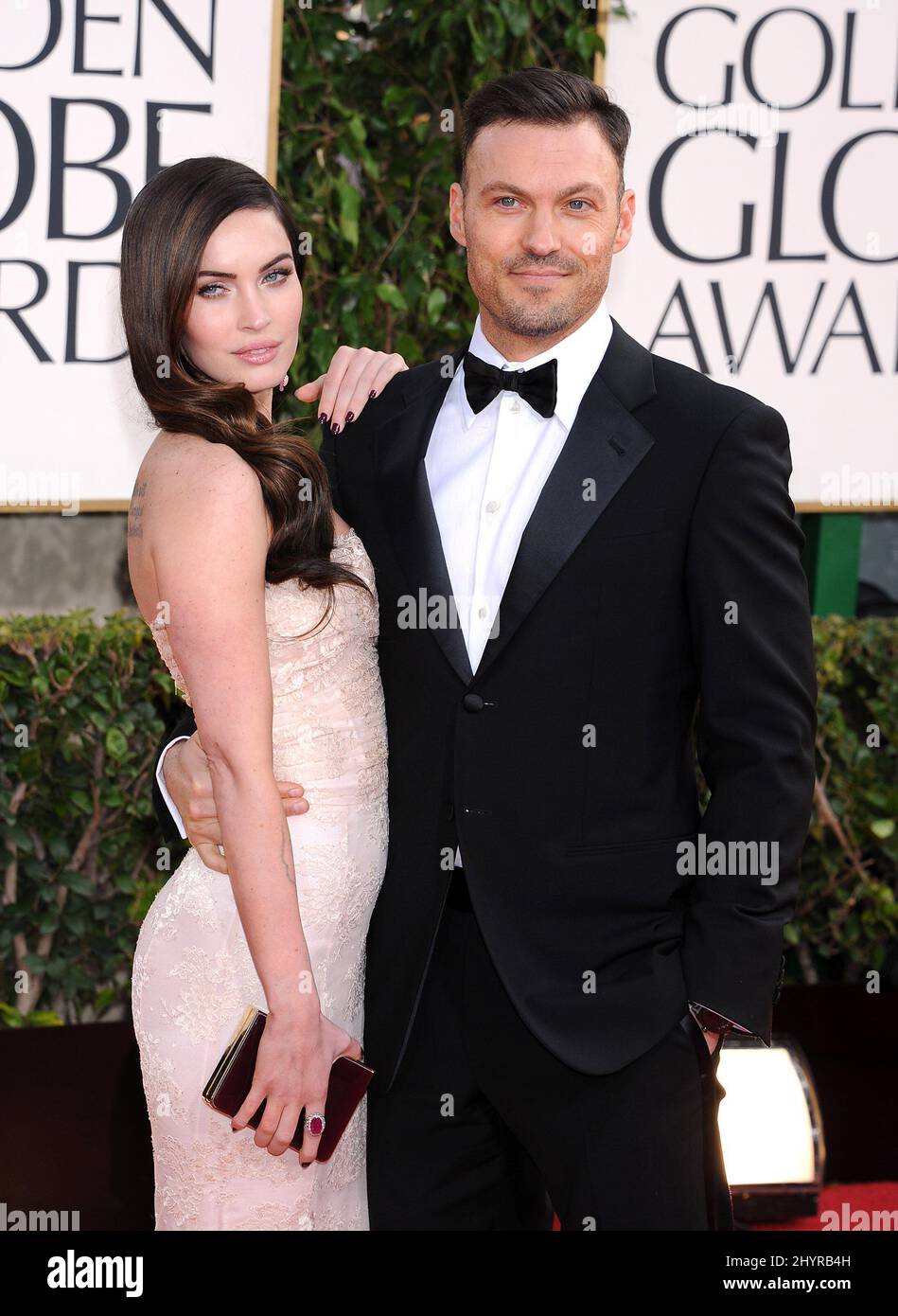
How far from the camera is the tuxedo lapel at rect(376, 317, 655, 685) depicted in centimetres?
213

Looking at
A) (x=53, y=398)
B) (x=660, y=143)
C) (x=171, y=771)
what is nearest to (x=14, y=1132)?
(x=171, y=771)

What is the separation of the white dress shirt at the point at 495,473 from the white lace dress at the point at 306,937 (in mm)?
191

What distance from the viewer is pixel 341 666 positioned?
2293mm

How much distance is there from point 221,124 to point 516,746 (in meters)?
2.61

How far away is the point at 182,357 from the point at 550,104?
73cm

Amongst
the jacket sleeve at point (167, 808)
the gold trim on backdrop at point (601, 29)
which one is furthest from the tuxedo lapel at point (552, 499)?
the gold trim on backdrop at point (601, 29)

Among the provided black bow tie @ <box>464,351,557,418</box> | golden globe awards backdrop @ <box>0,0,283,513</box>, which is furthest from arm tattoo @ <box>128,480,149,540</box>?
golden globe awards backdrop @ <box>0,0,283,513</box>

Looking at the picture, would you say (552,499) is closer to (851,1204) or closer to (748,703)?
(748,703)

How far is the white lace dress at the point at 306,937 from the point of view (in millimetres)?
2252

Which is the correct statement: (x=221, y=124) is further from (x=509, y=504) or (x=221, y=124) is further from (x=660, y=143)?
(x=509, y=504)

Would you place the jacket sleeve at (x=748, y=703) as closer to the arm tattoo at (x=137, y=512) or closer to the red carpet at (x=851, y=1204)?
the arm tattoo at (x=137, y=512)

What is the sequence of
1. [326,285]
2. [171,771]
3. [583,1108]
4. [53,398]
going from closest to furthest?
[583,1108] < [171,771] < [53,398] < [326,285]

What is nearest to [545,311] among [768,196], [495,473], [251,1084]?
[495,473]

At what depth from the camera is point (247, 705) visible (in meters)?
2.11
